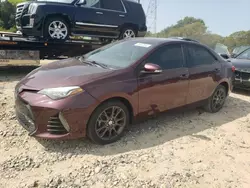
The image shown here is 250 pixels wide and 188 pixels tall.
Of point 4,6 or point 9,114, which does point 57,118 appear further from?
point 4,6

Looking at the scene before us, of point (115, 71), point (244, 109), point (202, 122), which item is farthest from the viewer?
point (244, 109)

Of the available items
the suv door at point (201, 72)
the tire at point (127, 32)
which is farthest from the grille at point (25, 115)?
the tire at point (127, 32)

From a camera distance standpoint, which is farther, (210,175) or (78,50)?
(78,50)

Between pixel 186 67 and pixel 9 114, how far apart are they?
125 inches

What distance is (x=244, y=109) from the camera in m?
5.98

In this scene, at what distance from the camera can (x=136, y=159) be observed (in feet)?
11.1

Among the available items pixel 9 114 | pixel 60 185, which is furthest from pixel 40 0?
pixel 60 185

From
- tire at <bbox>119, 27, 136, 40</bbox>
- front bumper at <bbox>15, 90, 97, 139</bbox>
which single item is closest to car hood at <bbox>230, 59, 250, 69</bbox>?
tire at <bbox>119, 27, 136, 40</bbox>

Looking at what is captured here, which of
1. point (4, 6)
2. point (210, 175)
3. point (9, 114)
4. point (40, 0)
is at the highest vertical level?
point (4, 6)

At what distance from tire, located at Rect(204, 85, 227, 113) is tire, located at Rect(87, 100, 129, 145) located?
2292 millimetres

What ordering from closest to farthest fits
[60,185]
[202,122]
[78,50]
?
[60,185], [202,122], [78,50]

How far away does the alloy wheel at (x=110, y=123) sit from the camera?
357 centimetres

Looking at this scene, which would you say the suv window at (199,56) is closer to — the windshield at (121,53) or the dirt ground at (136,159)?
the windshield at (121,53)

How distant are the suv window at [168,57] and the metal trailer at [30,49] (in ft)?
13.4
